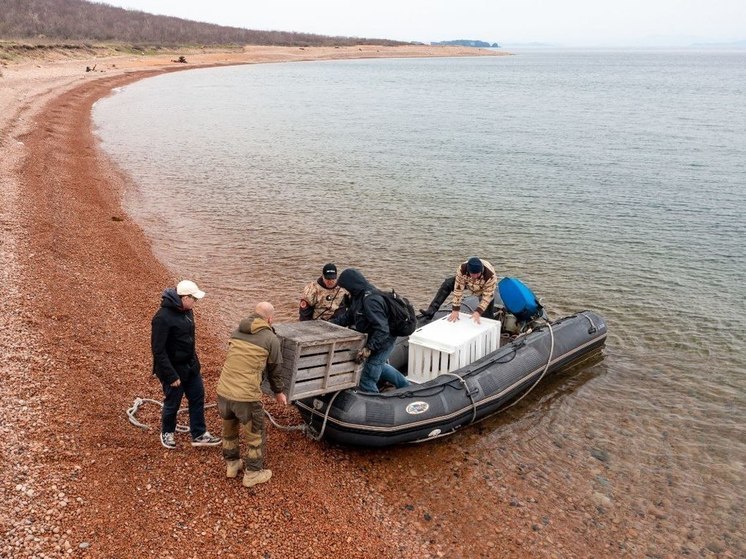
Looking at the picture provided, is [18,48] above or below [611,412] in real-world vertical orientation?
above

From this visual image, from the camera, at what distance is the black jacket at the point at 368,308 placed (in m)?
7.41

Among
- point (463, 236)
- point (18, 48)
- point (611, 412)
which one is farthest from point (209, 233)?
point (18, 48)

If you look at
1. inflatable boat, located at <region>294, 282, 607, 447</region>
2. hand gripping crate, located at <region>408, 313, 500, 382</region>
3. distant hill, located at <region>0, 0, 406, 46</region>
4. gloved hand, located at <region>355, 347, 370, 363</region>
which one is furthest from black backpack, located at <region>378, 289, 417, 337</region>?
distant hill, located at <region>0, 0, 406, 46</region>

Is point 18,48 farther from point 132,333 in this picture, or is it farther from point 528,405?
point 528,405

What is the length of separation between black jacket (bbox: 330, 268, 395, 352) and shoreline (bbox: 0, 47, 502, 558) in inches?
61.7

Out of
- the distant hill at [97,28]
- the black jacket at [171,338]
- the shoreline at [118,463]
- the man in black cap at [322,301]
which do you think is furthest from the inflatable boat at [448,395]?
the distant hill at [97,28]

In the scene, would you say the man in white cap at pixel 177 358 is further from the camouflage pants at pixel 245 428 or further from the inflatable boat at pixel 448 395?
the inflatable boat at pixel 448 395

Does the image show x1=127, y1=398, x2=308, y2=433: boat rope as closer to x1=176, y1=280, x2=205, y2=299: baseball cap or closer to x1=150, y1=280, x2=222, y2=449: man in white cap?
x1=150, y1=280, x2=222, y2=449: man in white cap

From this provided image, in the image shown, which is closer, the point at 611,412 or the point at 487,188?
the point at 611,412

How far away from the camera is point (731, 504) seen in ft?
24.3

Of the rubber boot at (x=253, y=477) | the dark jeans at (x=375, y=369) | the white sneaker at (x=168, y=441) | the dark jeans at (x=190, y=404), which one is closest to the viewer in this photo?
the rubber boot at (x=253, y=477)

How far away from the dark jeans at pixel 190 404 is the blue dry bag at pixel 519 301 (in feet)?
17.5

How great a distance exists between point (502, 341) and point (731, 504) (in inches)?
159

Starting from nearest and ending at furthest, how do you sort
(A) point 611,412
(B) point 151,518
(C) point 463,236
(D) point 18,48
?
(B) point 151,518
(A) point 611,412
(C) point 463,236
(D) point 18,48
